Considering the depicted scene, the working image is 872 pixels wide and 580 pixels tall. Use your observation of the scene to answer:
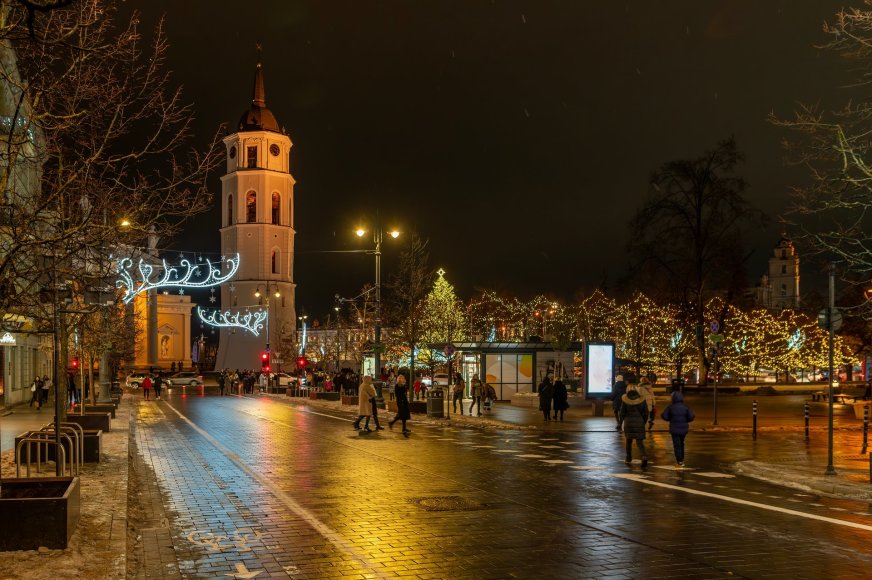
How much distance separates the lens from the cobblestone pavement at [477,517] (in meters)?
Answer: 8.65

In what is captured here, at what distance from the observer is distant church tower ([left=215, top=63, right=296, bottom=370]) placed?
338 ft

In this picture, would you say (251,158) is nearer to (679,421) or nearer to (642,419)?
(642,419)

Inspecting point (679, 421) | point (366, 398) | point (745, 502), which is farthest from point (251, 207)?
point (745, 502)

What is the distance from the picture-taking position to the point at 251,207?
4139 inches

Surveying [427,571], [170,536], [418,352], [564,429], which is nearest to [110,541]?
[170,536]

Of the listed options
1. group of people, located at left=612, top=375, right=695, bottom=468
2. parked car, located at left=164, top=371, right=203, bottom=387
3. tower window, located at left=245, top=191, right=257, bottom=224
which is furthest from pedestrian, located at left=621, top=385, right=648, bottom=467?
tower window, located at left=245, top=191, right=257, bottom=224

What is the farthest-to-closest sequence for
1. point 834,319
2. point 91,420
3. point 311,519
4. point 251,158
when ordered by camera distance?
point 251,158 → point 91,420 → point 834,319 → point 311,519

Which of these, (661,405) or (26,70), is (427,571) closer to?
(26,70)

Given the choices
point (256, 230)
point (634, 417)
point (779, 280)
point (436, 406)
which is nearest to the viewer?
point (634, 417)

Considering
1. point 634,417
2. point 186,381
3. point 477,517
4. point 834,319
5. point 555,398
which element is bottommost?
point 186,381

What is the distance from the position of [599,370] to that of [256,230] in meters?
75.0

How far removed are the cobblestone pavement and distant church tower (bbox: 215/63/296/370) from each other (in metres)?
83.9

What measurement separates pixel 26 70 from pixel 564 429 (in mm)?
20265

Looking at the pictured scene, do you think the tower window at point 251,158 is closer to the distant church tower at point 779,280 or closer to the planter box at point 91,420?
the planter box at point 91,420
